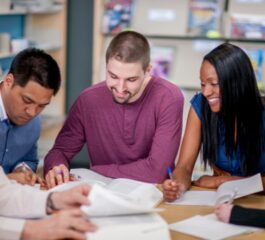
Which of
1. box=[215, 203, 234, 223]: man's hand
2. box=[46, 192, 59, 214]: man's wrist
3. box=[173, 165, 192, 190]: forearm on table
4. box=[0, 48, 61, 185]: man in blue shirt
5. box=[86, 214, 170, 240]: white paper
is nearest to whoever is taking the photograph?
box=[86, 214, 170, 240]: white paper

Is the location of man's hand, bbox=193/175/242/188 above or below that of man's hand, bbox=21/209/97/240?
below

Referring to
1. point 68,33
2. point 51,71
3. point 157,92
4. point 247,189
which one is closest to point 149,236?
point 247,189

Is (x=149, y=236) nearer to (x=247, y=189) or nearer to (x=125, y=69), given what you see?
(x=247, y=189)

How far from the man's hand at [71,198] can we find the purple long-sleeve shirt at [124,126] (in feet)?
2.33

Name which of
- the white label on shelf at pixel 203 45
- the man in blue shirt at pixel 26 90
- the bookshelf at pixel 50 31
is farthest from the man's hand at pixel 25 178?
the white label on shelf at pixel 203 45

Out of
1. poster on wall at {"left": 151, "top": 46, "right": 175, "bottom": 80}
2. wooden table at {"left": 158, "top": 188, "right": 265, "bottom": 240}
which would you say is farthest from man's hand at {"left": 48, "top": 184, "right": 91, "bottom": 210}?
poster on wall at {"left": 151, "top": 46, "right": 175, "bottom": 80}

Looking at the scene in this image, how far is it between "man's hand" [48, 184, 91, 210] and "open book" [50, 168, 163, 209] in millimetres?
35

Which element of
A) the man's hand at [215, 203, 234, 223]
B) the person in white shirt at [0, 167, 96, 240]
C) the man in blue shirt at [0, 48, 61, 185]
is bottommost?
the man's hand at [215, 203, 234, 223]

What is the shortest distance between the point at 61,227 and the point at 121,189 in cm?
42

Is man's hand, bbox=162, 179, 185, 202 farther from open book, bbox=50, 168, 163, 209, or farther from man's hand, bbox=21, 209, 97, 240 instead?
man's hand, bbox=21, 209, 97, 240

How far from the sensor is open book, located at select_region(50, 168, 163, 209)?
1.27 meters

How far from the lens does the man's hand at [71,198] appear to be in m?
1.32

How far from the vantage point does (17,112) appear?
72.7 inches

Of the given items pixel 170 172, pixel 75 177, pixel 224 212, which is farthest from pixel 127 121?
pixel 224 212
